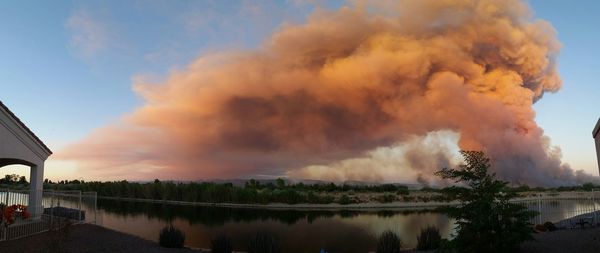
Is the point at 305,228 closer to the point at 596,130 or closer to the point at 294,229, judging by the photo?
the point at 294,229

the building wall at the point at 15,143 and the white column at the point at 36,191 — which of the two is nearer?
the building wall at the point at 15,143

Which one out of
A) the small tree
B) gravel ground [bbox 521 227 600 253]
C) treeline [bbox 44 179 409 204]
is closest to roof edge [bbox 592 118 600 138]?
gravel ground [bbox 521 227 600 253]

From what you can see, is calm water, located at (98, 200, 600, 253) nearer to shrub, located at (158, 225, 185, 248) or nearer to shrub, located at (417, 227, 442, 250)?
shrub, located at (417, 227, 442, 250)

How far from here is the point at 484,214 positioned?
11.9 meters

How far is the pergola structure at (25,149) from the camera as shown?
58.0 ft

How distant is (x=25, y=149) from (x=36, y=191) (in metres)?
1.96

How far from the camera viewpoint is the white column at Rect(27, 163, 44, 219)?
19469mm

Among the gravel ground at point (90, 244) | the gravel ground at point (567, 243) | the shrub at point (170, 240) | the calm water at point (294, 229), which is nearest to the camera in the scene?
the gravel ground at point (567, 243)

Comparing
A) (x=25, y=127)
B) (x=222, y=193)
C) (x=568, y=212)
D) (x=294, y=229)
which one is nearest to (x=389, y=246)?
(x=294, y=229)

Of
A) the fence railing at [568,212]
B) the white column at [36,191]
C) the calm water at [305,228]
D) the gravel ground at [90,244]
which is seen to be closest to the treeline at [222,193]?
the calm water at [305,228]

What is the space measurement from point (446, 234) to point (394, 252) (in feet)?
27.5

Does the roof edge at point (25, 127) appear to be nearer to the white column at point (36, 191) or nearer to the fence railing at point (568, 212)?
the white column at point (36, 191)

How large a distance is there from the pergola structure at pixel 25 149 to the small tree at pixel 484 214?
52.5 feet

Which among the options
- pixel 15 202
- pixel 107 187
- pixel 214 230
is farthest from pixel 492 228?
pixel 107 187
